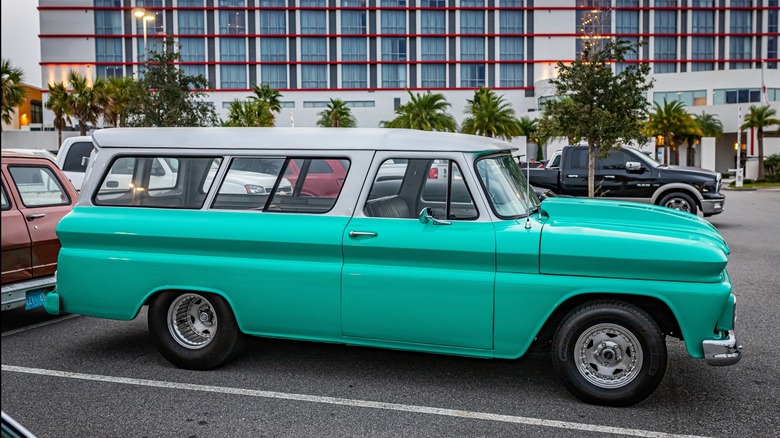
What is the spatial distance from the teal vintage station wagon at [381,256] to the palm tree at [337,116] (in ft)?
233

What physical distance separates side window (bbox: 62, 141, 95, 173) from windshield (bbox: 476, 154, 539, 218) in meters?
12.0

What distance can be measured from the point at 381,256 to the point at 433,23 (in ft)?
272

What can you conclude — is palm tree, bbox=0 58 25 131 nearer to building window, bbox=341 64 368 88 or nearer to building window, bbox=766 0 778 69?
building window, bbox=341 64 368 88

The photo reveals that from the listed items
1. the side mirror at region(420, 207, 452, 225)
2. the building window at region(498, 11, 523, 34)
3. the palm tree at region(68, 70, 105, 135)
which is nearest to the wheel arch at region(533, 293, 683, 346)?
the side mirror at region(420, 207, 452, 225)

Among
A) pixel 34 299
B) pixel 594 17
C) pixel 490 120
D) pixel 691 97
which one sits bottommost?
pixel 34 299

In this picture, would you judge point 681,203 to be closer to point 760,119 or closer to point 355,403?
point 355,403

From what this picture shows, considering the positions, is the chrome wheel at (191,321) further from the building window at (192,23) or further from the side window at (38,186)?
the building window at (192,23)

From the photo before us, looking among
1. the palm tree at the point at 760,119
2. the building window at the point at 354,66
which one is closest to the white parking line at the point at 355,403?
the palm tree at the point at 760,119

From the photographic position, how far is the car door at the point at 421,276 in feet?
17.2

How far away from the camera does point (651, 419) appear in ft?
16.0

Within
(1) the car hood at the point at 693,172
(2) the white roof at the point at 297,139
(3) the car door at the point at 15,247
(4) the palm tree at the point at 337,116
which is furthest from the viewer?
(4) the palm tree at the point at 337,116

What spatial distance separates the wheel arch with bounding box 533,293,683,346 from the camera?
507 centimetres

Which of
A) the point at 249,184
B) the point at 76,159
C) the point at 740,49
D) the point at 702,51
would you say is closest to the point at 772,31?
the point at 740,49

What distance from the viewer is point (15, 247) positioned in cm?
705
